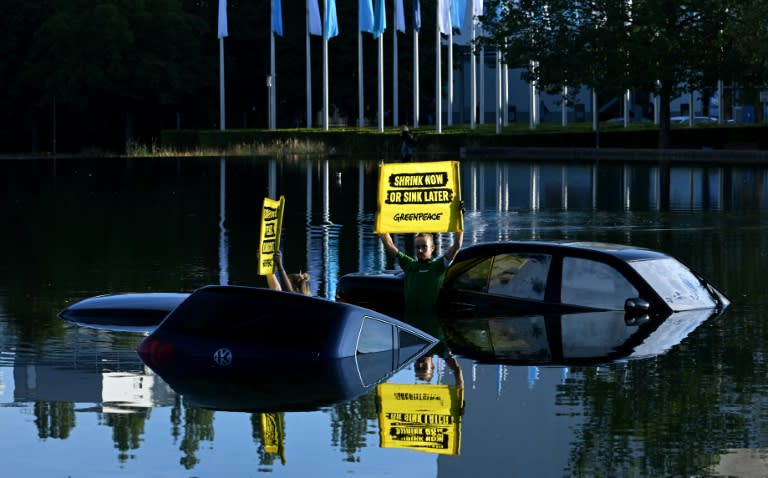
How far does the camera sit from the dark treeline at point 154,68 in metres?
91.9

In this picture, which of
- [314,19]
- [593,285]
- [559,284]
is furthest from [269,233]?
[314,19]

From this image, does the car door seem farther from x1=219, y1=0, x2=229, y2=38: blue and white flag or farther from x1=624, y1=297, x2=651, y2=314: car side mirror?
x1=219, y1=0, x2=229, y2=38: blue and white flag

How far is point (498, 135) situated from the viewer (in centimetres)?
7606

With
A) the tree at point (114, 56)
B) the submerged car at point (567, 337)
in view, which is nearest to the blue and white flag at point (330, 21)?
the tree at point (114, 56)

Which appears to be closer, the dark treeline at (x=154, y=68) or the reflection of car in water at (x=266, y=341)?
the reflection of car in water at (x=266, y=341)

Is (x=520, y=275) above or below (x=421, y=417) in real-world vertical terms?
above

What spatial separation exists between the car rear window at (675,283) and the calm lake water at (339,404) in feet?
1.33

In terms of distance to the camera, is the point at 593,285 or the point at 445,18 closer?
the point at 593,285

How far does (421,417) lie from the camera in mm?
11844

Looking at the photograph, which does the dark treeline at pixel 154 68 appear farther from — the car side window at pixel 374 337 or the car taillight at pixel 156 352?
the car side window at pixel 374 337

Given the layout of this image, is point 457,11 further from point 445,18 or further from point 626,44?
point 626,44

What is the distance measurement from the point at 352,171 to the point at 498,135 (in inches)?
726

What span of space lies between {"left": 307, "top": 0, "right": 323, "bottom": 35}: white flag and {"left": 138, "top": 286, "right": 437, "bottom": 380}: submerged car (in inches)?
2932

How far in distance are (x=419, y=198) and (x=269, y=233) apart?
235cm
